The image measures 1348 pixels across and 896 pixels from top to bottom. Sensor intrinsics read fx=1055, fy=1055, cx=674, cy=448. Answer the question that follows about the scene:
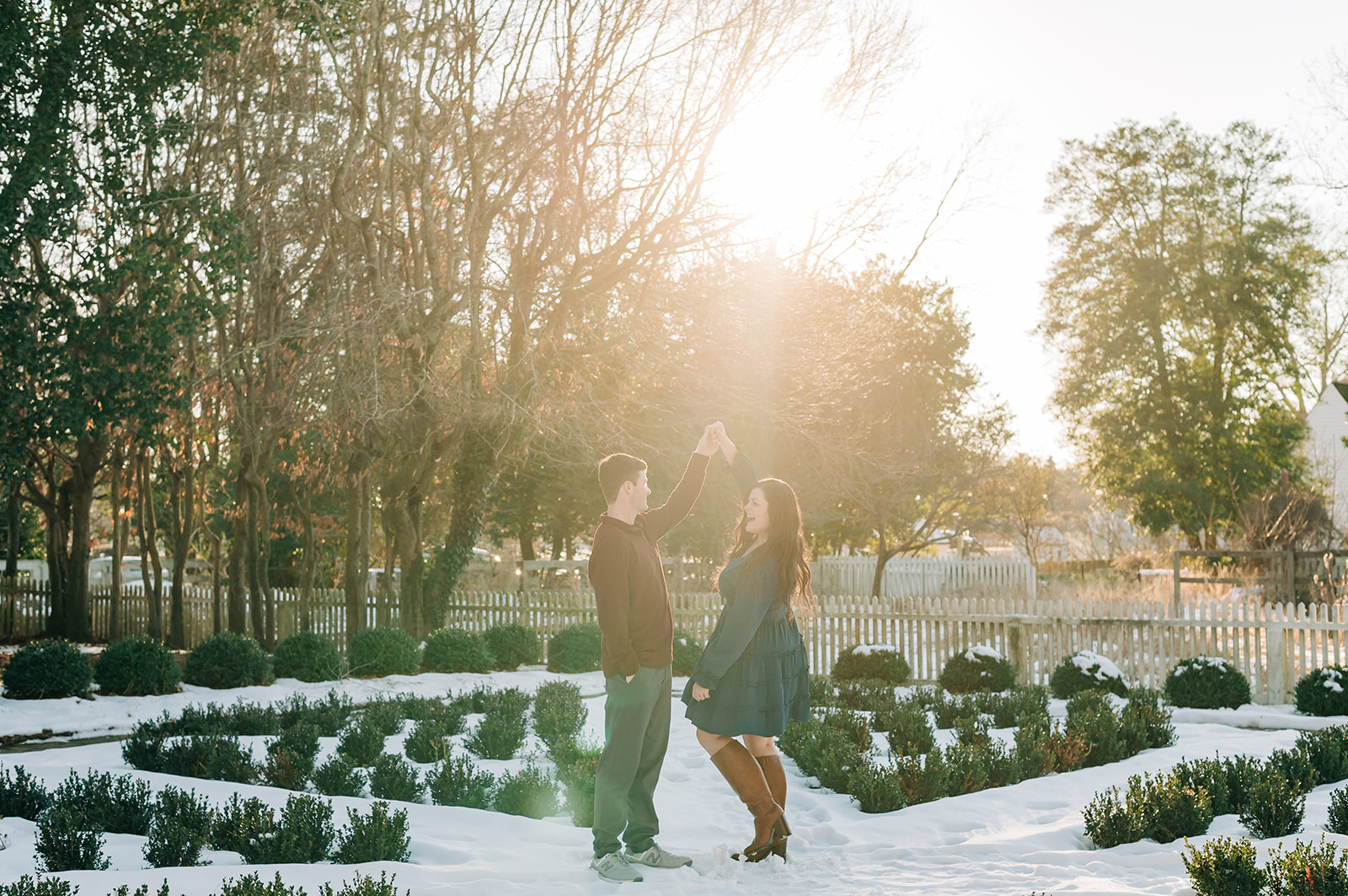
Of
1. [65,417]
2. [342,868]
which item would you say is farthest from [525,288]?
[342,868]

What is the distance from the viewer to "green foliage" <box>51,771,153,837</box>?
5.45 meters

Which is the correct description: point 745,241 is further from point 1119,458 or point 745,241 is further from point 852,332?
point 1119,458

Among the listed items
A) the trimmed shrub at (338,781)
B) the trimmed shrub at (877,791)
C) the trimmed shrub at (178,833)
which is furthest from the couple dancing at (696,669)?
the trimmed shrub at (338,781)

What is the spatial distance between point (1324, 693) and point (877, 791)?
6.21 meters

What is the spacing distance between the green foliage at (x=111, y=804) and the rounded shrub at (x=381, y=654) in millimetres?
7028

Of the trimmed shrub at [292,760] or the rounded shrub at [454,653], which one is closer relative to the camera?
the trimmed shrub at [292,760]

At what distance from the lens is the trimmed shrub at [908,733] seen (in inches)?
299

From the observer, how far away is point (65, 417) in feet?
37.5

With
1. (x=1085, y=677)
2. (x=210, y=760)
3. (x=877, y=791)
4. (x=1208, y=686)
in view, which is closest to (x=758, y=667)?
(x=877, y=791)

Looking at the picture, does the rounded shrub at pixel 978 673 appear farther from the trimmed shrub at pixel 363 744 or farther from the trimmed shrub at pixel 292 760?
the trimmed shrub at pixel 292 760

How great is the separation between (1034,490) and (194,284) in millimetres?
28364

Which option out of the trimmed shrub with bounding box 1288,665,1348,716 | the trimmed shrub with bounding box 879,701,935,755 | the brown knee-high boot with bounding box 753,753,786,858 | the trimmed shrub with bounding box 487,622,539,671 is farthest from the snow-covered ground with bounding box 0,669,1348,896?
the trimmed shrub with bounding box 487,622,539,671

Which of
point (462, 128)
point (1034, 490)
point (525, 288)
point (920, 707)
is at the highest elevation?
point (462, 128)

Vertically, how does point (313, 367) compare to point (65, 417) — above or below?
above
